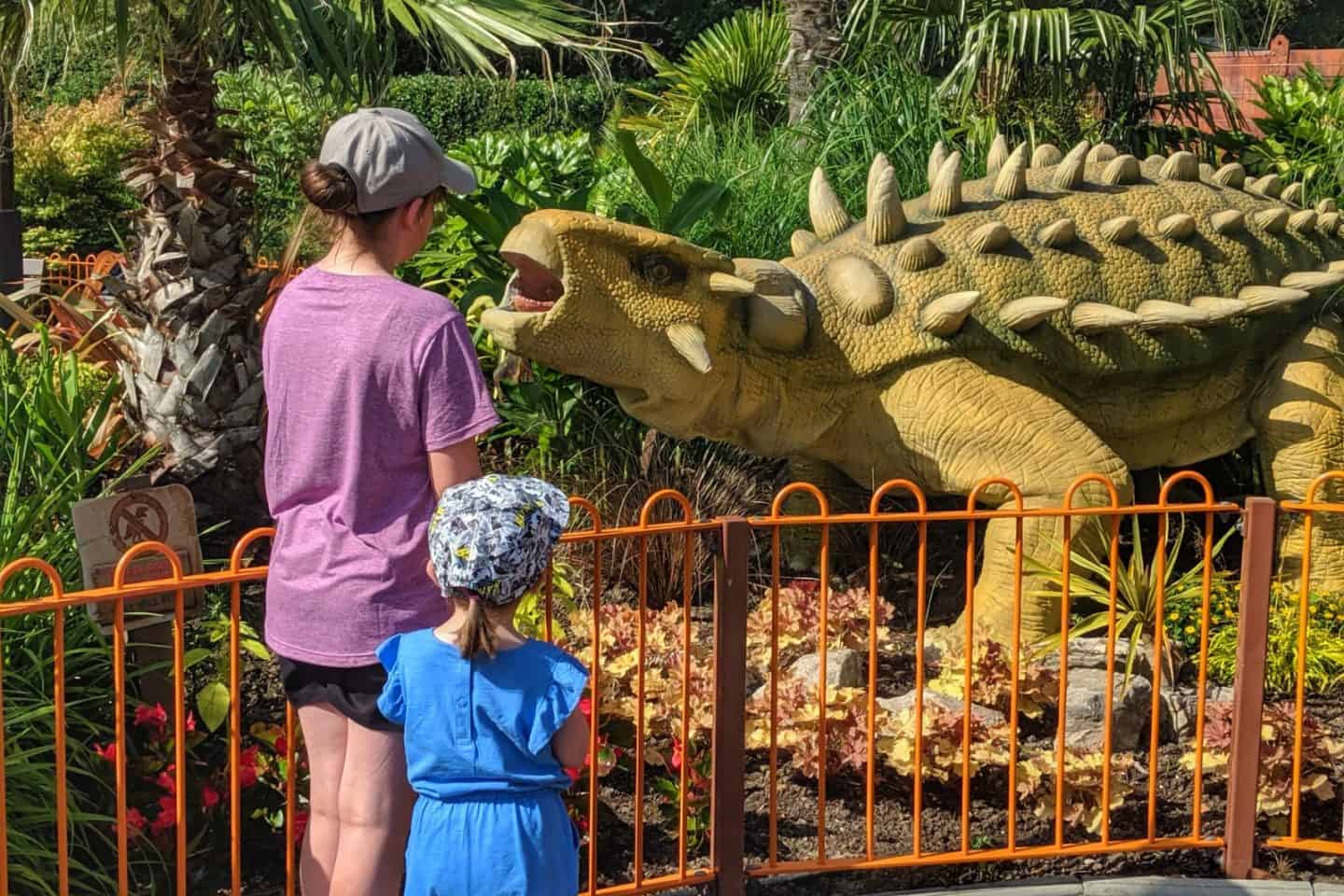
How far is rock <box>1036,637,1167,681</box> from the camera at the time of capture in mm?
5363

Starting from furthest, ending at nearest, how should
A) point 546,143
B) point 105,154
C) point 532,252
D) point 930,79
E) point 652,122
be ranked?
point 105,154
point 652,122
point 546,143
point 930,79
point 532,252

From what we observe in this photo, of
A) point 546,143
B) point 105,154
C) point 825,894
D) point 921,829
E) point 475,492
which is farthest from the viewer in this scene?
point 105,154

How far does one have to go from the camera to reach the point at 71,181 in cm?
1638

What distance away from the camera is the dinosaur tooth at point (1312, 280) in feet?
21.1

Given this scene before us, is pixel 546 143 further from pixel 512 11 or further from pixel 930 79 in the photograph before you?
pixel 512 11

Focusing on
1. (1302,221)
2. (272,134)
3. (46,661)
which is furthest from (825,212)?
(272,134)

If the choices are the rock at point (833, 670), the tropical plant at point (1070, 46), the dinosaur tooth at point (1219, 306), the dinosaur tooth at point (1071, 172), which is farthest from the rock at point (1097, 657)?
the tropical plant at point (1070, 46)

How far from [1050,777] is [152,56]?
4.22 m

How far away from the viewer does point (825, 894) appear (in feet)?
14.1

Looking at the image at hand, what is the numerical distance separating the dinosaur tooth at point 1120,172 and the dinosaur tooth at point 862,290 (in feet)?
4.14

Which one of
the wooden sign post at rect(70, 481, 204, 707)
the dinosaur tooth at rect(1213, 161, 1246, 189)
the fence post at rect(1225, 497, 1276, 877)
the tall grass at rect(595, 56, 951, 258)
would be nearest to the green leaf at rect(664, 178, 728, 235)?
the tall grass at rect(595, 56, 951, 258)

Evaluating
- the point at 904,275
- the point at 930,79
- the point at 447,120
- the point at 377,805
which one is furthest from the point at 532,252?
the point at 447,120

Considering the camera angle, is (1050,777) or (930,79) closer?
(1050,777)

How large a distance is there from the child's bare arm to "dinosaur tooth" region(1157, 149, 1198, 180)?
484 cm
